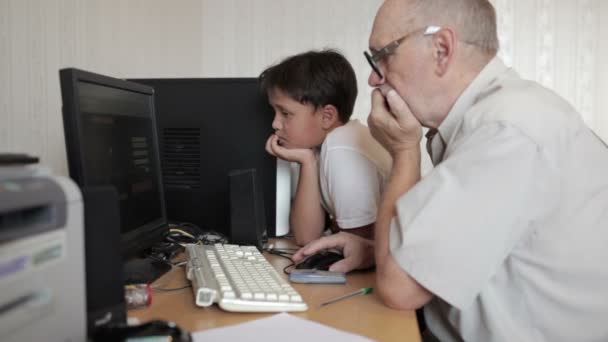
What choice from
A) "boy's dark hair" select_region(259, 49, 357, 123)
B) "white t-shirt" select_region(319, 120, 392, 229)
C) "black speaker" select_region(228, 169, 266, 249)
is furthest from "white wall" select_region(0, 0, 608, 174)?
"white t-shirt" select_region(319, 120, 392, 229)

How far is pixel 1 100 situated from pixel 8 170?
0.79m

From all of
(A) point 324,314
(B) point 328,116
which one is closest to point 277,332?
(A) point 324,314

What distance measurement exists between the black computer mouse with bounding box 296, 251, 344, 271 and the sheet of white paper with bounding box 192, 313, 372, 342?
35 cm

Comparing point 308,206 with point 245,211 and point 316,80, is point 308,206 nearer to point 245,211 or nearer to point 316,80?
point 245,211

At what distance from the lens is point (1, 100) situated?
1117 millimetres

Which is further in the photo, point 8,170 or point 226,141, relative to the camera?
point 226,141

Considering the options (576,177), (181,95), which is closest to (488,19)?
(576,177)

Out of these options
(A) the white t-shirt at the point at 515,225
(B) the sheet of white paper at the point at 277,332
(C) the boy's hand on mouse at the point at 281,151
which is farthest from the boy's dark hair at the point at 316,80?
(B) the sheet of white paper at the point at 277,332

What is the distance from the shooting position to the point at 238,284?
839mm

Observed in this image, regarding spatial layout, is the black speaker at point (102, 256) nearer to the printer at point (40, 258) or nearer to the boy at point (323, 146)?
the printer at point (40, 258)

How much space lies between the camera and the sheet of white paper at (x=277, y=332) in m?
0.68

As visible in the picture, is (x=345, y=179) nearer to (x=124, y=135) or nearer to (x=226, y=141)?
(x=226, y=141)

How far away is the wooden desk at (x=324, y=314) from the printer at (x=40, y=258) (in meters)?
0.24

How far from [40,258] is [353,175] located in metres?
1.00
